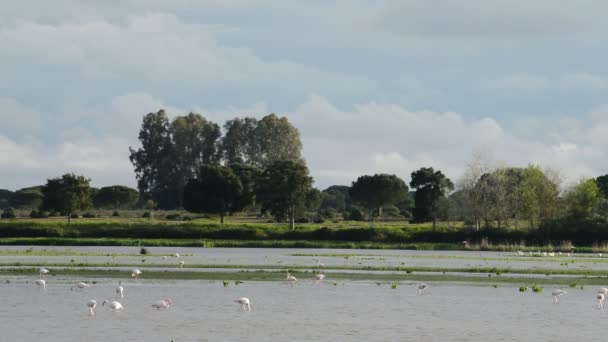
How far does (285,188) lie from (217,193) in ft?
40.7

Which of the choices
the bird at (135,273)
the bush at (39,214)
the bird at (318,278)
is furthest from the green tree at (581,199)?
the bird at (135,273)

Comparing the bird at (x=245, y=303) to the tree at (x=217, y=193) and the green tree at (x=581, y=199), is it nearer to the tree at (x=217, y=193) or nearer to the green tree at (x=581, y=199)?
the green tree at (x=581, y=199)

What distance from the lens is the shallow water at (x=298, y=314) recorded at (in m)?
33.4

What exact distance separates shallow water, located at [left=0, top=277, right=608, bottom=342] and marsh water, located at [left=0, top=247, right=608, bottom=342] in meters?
0.03

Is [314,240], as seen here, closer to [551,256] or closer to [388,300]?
[551,256]

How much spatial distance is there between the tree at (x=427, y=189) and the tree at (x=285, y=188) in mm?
18373

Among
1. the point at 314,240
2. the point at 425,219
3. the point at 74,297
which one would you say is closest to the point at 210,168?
the point at 425,219

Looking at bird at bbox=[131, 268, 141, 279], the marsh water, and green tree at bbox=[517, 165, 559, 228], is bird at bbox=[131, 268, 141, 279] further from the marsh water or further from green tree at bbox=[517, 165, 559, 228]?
green tree at bbox=[517, 165, 559, 228]

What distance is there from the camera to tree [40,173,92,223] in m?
147

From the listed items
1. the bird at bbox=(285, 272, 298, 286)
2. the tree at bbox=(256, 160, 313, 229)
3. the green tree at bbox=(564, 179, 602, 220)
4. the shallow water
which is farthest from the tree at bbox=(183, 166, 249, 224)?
the shallow water

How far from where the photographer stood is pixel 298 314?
3953 cm

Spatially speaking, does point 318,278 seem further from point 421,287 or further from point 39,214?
point 39,214

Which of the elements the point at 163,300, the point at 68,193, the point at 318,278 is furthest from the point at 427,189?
the point at 163,300

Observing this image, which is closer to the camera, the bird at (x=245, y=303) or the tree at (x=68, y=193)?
the bird at (x=245, y=303)
